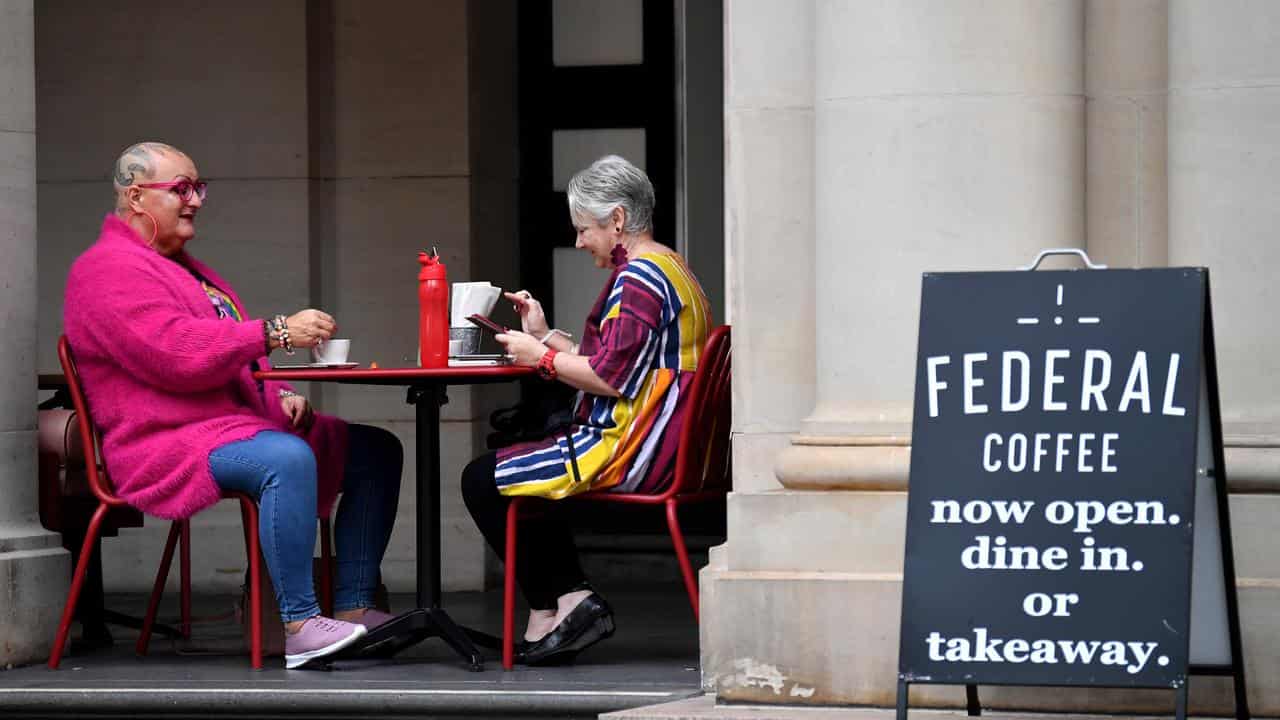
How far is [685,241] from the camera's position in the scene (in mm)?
8711

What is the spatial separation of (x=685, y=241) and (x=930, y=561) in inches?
164

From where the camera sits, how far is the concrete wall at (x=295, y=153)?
8453 mm

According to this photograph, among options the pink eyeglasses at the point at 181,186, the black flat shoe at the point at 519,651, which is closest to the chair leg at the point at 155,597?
the pink eyeglasses at the point at 181,186

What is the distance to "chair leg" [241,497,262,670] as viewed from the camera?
596 cm

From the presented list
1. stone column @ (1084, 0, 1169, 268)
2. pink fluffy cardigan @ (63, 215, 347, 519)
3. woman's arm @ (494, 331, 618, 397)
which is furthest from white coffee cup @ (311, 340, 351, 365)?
stone column @ (1084, 0, 1169, 268)

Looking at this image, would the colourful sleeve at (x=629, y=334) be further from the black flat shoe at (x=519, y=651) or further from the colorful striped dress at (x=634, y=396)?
the black flat shoe at (x=519, y=651)

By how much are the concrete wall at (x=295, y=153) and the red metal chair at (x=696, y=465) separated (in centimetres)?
251

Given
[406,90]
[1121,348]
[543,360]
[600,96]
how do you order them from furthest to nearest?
[600,96], [406,90], [543,360], [1121,348]

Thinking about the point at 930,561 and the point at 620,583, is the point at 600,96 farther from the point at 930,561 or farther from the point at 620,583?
the point at 930,561

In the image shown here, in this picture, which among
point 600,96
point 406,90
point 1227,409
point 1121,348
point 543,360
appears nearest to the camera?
point 1121,348

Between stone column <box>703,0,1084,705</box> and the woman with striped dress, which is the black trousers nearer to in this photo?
the woman with striped dress

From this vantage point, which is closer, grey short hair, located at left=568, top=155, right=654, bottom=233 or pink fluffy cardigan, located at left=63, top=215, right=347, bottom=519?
pink fluffy cardigan, located at left=63, top=215, right=347, bottom=519

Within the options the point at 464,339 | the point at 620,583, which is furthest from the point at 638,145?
the point at 464,339

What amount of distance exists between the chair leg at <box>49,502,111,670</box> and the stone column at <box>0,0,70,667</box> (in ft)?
0.45
